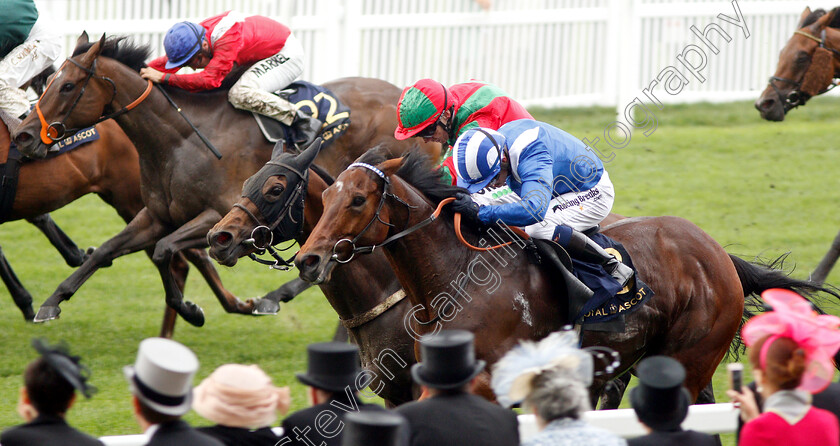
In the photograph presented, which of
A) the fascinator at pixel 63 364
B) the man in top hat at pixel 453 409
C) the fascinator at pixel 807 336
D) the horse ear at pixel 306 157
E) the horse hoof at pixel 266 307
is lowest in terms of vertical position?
the horse hoof at pixel 266 307

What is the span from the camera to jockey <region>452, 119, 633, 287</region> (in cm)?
438

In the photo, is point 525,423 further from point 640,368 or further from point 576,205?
point 576,205

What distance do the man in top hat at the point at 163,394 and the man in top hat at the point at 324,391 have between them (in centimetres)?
42

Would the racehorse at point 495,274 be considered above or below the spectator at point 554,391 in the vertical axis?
below

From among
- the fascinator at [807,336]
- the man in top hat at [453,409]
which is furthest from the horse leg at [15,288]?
the fascinator at [807,336]

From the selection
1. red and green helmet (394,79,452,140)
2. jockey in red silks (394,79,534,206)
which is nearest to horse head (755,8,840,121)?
jockey in red silks (394,79,534,206)

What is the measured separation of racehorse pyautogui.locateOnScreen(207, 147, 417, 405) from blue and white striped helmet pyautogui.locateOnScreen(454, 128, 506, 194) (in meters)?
0.65

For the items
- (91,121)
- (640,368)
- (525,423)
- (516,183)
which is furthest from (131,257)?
(640,368)

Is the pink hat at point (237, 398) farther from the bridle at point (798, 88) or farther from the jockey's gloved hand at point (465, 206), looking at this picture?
the bridle at point (798, 88)

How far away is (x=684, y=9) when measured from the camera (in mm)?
11016

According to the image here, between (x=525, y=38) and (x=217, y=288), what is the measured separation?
215 inches

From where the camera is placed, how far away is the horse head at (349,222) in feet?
13.7

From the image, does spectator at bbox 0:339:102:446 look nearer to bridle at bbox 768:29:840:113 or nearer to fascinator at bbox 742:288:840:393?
fascinator at bbox 742:288:840:393

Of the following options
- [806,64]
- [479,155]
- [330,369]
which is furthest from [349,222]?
[806,64]
